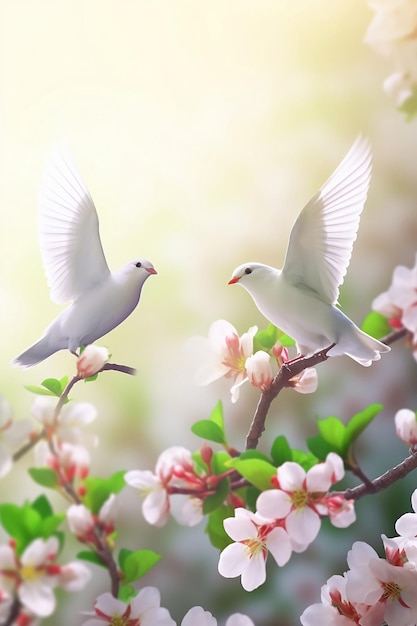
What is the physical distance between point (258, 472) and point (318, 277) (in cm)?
30

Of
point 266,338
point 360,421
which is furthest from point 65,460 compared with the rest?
point 360,421

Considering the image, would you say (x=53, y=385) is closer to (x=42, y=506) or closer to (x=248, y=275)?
(x=42, y=506)

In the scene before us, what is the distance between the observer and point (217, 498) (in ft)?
3.24

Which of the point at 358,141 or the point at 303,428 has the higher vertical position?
the point at 358,141

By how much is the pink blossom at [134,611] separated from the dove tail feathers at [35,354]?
1.06 ft

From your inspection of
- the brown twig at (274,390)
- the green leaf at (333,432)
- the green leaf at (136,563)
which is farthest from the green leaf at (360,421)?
the green leaf at (136,563)

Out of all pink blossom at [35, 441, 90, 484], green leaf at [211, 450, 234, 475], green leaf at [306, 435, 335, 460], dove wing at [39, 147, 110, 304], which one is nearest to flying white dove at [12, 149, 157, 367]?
dove wing at [39, 147, 110, 304]

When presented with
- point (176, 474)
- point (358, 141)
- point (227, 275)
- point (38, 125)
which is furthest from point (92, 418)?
point (358, 141)

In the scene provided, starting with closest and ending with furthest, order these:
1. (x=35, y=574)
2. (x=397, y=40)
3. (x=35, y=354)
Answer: (x=35, y=574) < (x=35, y=354) < (x=397, y=40)

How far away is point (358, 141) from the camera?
3.69 feet

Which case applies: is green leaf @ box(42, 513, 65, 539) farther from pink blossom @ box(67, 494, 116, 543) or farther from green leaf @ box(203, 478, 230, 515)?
green leaf @ box(203, 478, 230, 515)

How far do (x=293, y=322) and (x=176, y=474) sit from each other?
283mm

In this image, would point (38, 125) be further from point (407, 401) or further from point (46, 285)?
point (407, 401)

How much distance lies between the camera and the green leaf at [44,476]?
897 millimetres
